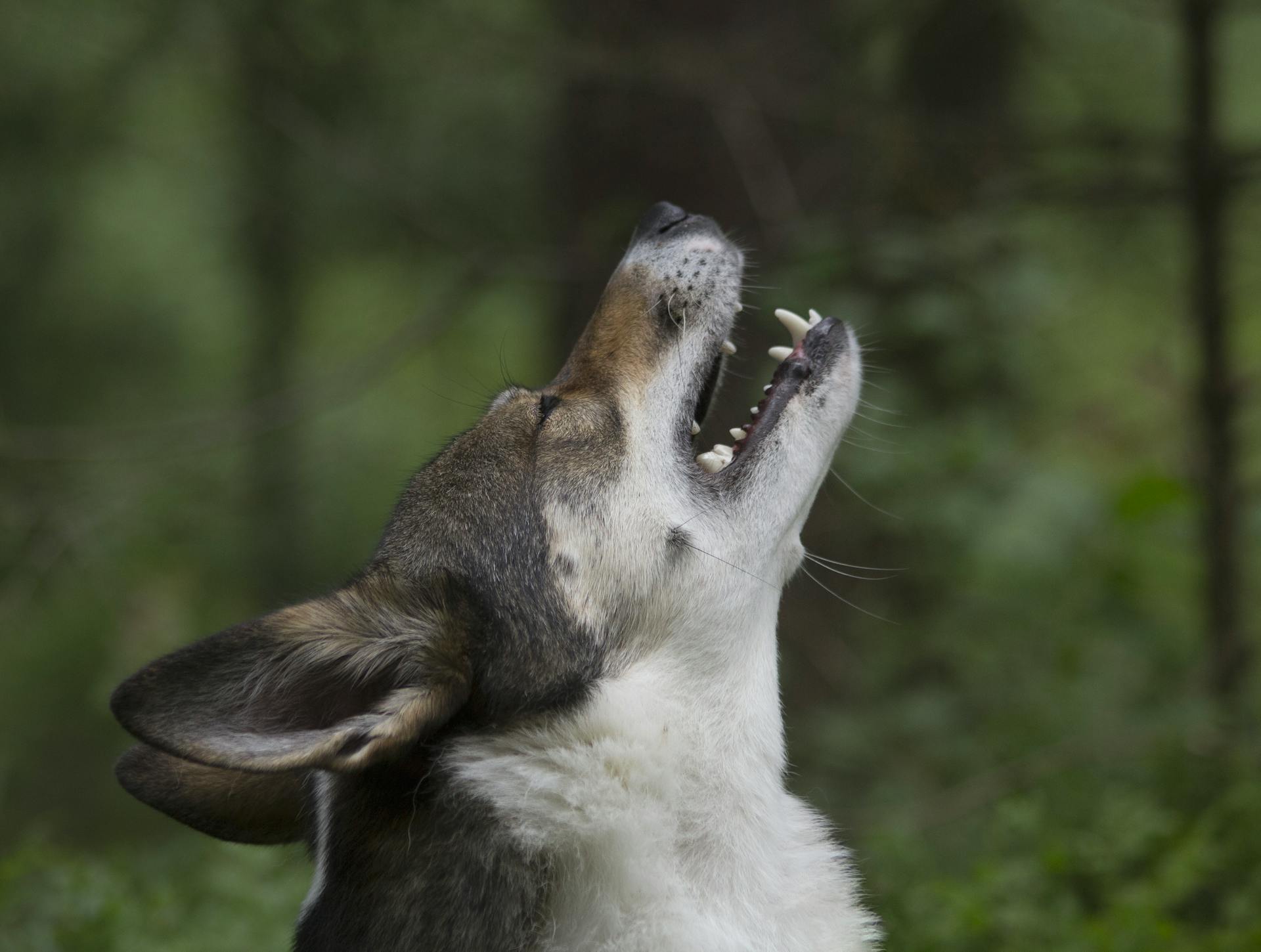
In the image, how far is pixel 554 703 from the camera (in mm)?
2979

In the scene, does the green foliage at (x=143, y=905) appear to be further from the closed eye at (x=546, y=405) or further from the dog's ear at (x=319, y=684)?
the closed eye at (x=546, y=405)

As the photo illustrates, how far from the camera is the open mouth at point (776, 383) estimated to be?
3465mm

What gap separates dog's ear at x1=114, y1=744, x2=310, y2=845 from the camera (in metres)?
3.23

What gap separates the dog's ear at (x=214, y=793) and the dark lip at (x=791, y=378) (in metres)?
1.45

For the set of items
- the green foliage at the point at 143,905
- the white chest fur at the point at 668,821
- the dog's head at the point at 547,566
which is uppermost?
the dog's head at the point at 547,566

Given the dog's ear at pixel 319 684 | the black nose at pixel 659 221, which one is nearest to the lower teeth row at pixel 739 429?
the black nose at pixel 659 221

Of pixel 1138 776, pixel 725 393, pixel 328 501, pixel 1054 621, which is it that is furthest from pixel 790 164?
pixel 328 501

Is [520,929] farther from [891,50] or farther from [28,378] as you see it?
[28,378]

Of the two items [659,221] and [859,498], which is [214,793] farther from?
[859,498]

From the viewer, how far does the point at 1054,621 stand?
6.99 meters

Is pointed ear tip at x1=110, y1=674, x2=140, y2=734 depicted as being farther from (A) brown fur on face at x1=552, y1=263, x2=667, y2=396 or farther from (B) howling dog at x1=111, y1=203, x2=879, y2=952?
(A) brown fur on face at x1=552, y1=263, x2=667, y2=396

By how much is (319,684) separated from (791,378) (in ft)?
5.20

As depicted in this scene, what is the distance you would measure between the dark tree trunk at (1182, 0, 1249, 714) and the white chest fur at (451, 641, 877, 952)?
3422 millimetres

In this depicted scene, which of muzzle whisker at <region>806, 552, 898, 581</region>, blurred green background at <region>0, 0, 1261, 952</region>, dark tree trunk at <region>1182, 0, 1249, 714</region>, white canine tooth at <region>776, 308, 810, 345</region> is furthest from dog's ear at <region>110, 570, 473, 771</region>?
dark tree trunk at <region>1182, 0, 1249, 714</region>
